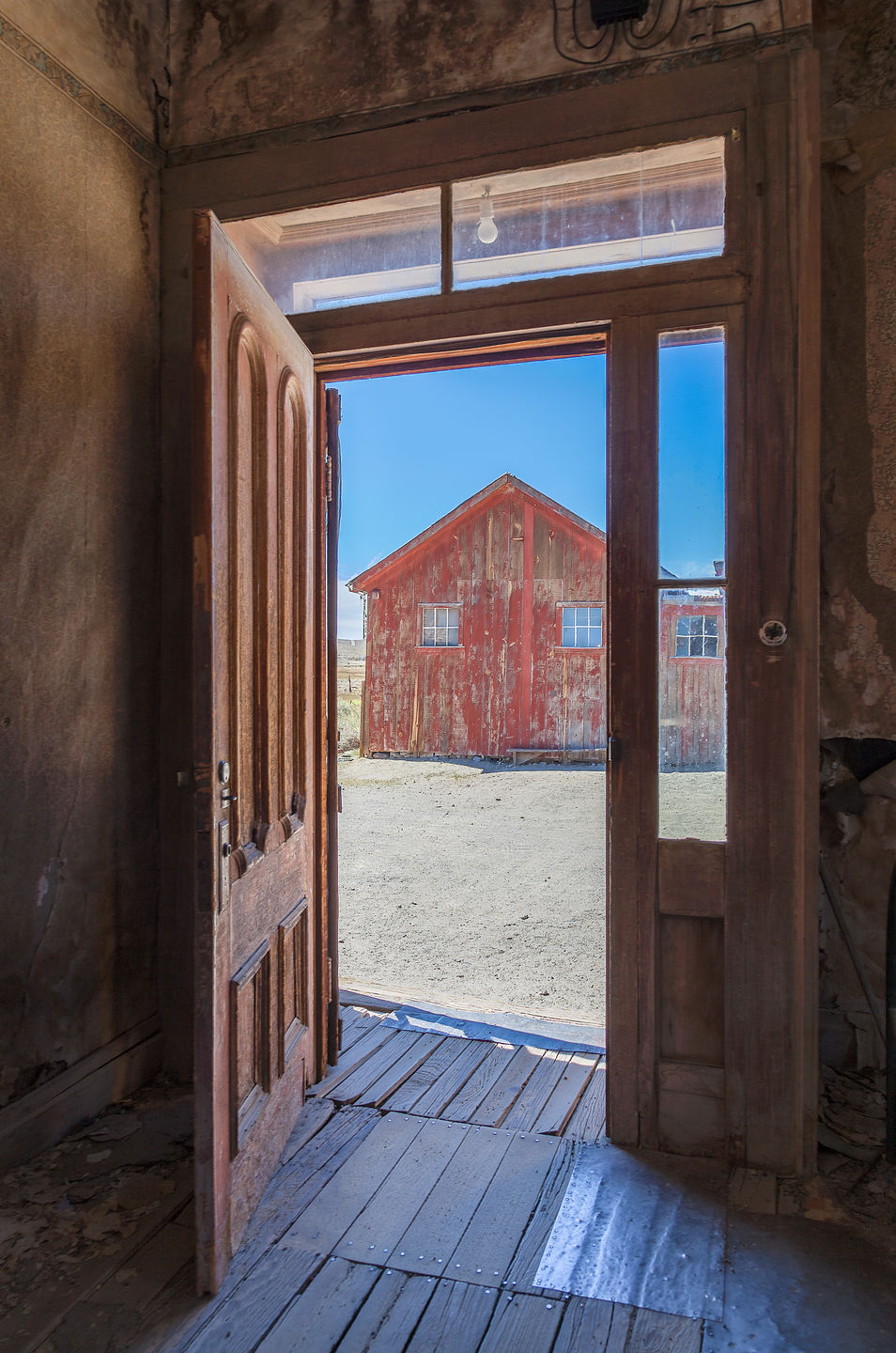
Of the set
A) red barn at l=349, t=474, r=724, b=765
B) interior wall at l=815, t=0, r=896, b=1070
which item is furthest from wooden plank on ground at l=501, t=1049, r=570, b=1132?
red barn at l=349, t=474, r=724, b=765

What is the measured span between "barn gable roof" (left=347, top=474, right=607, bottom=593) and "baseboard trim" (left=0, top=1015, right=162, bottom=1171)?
1046cm

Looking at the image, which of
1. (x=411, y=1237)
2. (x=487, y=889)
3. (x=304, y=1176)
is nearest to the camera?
(x=411, y=1237)

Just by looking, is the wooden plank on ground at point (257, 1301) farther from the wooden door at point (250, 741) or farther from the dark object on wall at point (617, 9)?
the dark object on wall at point (617, 9)

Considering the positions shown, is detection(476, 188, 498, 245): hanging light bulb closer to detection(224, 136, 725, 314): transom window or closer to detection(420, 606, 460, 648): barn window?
detection(224, 136, 725, 314): transom window

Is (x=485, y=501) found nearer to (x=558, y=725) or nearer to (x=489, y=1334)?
(x=558, y=725)

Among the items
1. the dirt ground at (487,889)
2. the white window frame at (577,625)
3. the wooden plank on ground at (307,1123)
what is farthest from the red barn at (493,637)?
the wooden plank on ground at (307,1123)

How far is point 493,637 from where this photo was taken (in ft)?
40.4

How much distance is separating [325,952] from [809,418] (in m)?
2.18

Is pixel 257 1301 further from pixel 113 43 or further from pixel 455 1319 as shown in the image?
pixel 113 43

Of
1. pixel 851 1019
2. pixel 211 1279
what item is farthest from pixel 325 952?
pixel 851 1019

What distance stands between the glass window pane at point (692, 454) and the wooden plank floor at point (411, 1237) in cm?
156

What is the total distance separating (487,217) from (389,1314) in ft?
9.08

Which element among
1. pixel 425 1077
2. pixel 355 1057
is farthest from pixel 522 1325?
pixel 355 1057

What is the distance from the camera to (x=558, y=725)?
12.0 m
